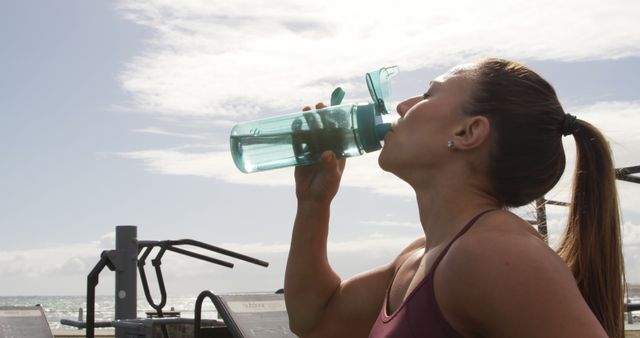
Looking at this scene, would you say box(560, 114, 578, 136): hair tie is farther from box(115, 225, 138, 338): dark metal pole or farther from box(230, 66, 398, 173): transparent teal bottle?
box(115, 225, 138, 338): dark metal pole

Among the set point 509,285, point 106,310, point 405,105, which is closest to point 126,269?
point 405,105

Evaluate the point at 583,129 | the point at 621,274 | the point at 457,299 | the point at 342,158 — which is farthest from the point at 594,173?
the point at 342,158

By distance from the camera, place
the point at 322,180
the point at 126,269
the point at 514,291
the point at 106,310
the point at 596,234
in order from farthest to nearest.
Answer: the point at 106,310
the point at 126,269
the point at 322,180
the point at 596,234
the point at 514,291

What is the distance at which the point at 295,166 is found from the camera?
1.98 m

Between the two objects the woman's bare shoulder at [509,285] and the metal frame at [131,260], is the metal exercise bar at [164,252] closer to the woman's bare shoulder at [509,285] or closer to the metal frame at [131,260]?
the metal frame at [131,260]

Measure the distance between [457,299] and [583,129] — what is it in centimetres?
50

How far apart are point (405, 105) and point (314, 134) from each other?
40 cm

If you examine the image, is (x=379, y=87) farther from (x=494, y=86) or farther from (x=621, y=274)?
(x=621, y=274)

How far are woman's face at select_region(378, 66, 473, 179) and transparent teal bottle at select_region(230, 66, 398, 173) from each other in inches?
7.7

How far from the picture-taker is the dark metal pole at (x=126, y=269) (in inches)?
173

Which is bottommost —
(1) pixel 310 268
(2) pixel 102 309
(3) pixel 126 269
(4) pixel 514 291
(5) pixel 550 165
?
(2) pixel 102 309

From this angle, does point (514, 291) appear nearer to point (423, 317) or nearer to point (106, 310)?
point (423, 317)

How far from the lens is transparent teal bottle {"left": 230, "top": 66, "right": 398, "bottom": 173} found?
1.87 metres

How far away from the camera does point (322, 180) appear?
188 cm
